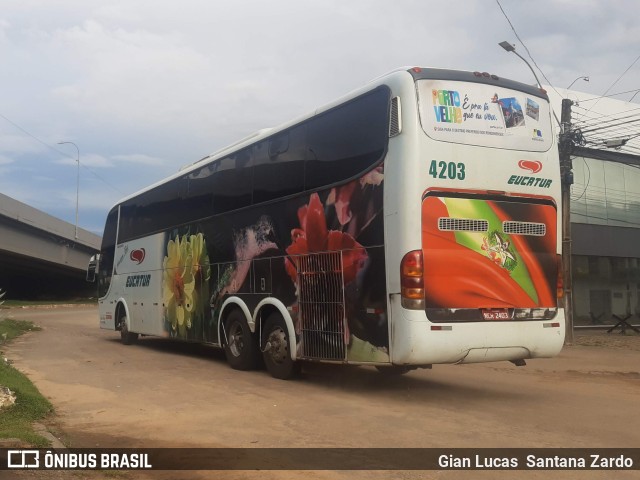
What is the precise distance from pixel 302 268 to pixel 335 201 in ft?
4.08

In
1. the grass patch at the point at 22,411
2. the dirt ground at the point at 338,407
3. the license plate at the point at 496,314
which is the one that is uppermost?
the license plate at the point at 496,314

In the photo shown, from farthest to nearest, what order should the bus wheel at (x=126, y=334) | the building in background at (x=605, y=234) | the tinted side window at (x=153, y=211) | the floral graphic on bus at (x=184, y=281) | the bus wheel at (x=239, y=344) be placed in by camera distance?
the building in background at (x=605, y=234) < the bus wheel at (x=126, y=334) < the tinted side window at (x=153, y=211) < the floral graphic on bus at (x=184, y=281) < the bus wheel at (x=239, y=344)

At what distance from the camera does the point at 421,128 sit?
7508 millimetres

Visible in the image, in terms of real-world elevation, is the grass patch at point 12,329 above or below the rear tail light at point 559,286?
below

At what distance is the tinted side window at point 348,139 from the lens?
7.88 meters

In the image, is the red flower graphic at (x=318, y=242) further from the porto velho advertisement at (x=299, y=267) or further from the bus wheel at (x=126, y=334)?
the bus wheel at (x=126, y=334)

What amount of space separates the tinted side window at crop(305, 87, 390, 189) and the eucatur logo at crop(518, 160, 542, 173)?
74.0 inches

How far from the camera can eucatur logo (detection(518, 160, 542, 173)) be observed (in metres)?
8.13

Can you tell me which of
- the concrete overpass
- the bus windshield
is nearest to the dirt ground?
the bus windshield

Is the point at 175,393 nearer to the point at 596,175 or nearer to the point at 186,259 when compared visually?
the point at 186,259

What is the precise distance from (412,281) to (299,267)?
240 centimetres

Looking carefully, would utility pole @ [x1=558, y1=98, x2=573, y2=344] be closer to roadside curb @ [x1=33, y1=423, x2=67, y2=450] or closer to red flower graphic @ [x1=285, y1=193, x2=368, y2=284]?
red flower graphic @ [x1=285, y1=193, x2=368, y2=284]

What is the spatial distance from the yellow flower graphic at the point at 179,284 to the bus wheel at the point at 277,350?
10.5 feet

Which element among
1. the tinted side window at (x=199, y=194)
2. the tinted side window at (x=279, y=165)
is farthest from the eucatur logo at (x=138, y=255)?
the tinted side window at (x=279, y=165)
